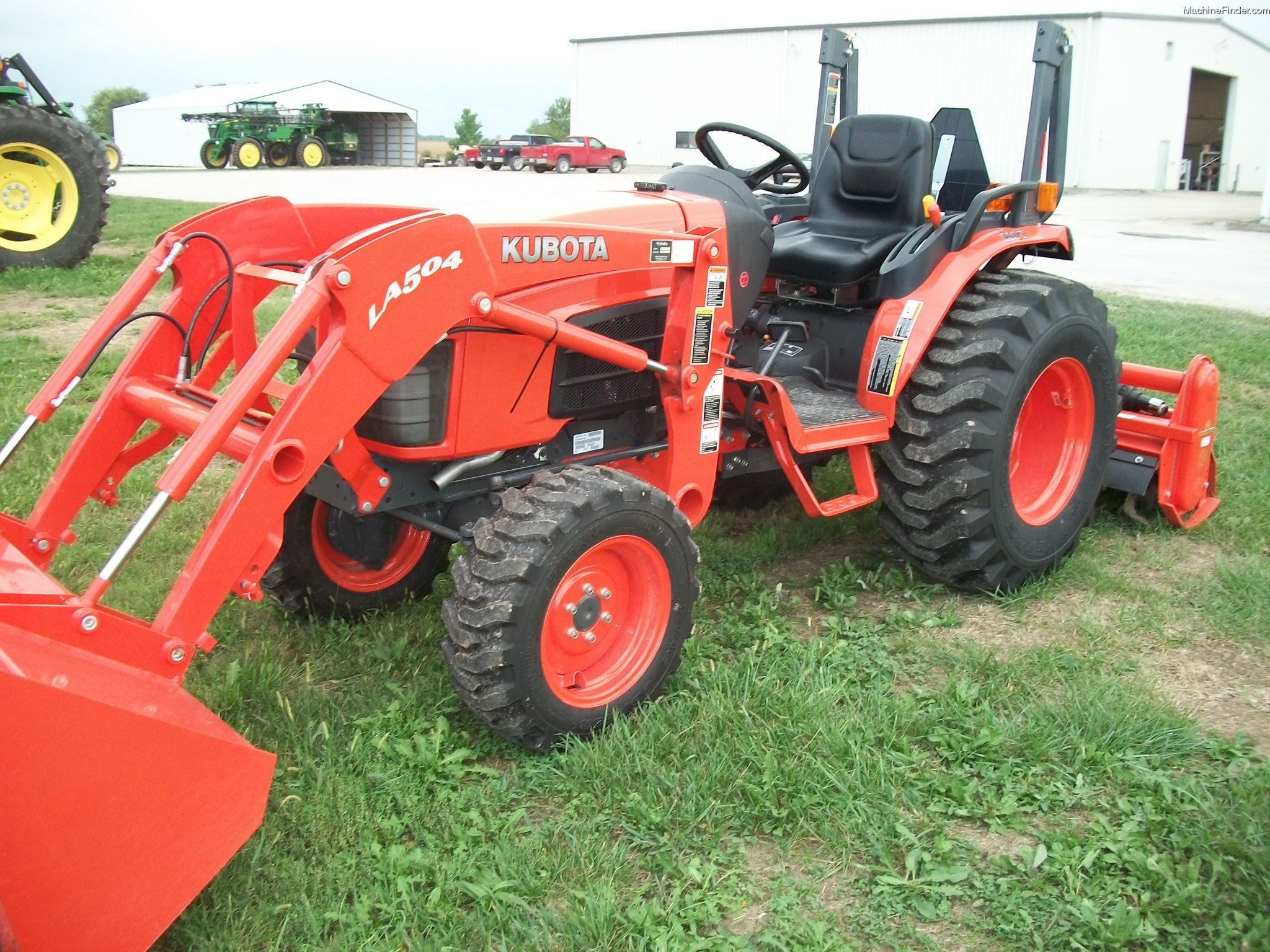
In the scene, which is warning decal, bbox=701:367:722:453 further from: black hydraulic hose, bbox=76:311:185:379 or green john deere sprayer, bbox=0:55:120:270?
green john deere sprayer, bbox=0:55:120:270

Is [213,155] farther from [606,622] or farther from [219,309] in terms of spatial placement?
[606,622]

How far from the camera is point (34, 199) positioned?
1036cm

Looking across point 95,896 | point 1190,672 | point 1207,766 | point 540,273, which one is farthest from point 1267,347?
point 95,896

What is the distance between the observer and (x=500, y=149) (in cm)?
3962

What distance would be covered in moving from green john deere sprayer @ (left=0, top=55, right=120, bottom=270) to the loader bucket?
29.8 feet

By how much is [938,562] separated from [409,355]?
2.32 m

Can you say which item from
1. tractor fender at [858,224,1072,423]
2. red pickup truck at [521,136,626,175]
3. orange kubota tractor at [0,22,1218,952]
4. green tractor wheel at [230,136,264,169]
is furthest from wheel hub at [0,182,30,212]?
red pickup truck at [521,136,626,175]

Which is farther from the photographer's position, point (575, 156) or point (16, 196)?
point (575, 156)

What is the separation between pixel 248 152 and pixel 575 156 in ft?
33.8

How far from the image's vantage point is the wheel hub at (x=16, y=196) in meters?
10.2

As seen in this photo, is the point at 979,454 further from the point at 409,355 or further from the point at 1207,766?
the point at 409,355

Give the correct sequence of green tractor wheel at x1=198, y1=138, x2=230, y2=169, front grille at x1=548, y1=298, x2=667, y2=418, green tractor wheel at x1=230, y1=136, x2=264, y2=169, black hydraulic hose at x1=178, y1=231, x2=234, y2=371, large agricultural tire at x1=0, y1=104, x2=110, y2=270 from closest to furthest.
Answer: black hydraulic hose at x1=178, y1=231, x2=234, y2=371 < front grille at x1=548, y1=298, x2=667, y2=418 < large agricultural tire at x1=0, y1=104, x2=110, y2=270 < green tractor wheel at x1=230, y1=136, x2=264, y2=169 < green tractor wheel at x1=198, y1=138, x2=230, y2=169

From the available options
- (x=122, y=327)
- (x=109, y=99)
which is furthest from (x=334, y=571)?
(x=109, y=99)

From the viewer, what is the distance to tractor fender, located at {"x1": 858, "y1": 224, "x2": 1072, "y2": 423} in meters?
4.10
